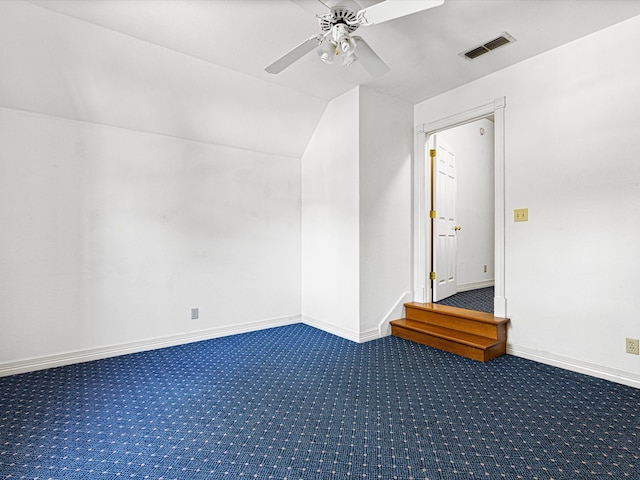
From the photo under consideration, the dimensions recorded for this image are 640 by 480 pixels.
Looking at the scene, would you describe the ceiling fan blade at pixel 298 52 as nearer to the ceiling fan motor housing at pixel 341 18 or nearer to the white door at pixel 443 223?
the ceiling fan motor housing at pixel 341 18

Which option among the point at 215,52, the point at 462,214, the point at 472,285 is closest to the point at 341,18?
the point at 215,52

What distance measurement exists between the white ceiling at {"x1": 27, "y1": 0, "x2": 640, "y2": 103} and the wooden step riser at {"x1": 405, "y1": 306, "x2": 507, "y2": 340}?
2.39m

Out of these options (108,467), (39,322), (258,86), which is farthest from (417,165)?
(39,322)

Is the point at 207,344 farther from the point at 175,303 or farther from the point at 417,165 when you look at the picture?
the point at 417,165

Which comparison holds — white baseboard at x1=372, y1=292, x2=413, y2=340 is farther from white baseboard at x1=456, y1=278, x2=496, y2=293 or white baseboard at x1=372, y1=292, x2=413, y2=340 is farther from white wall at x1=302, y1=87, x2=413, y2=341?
white baseboard at x1=456, y1=278, x2=496, y2=293

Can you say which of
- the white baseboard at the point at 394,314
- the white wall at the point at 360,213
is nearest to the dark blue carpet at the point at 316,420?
the white baseboard at the point at 394,314

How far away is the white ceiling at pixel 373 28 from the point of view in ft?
7.56

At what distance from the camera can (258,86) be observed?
11.3 feet

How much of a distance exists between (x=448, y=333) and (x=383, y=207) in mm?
1463

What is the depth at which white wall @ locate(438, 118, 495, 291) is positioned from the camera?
18.1ft

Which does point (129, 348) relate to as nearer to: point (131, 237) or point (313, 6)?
point (131, 237)

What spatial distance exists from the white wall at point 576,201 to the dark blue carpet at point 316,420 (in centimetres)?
33

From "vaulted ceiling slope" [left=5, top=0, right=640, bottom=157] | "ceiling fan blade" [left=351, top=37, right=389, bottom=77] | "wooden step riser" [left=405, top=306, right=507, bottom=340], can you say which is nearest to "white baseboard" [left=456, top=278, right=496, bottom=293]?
"wooden step riser" [left=405, top=306, right=507, bottom=340]

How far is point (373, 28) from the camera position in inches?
99.7
